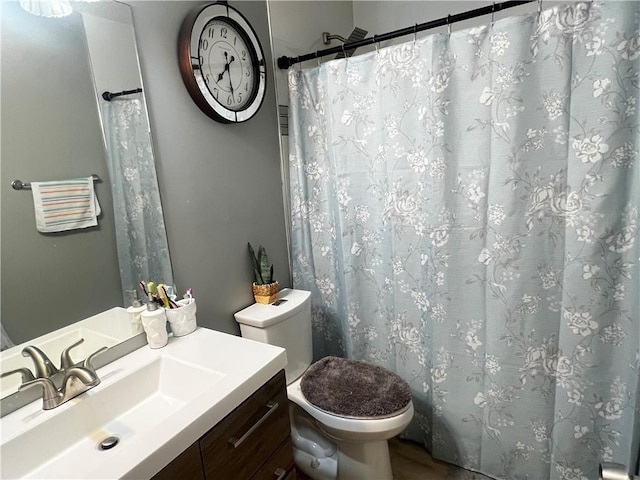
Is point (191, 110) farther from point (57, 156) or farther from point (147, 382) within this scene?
point (147, 382)

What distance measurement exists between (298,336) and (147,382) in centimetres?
69

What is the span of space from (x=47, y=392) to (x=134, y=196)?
0.61 m

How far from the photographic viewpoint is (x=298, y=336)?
1681 mm

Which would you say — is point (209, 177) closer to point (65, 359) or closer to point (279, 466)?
point (65, 359)

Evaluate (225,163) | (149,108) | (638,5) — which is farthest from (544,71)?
(149,108)

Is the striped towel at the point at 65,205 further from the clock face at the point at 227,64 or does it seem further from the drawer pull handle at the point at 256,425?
the drawer pull handle at the point at 256,425

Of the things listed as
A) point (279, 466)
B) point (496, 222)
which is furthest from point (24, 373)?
point (496, 222)

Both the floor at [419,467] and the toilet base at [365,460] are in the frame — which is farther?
the floor at [419,467]

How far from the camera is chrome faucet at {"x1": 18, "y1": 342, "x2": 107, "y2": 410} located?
95 cm

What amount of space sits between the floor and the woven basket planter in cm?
98

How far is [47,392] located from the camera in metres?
0.95

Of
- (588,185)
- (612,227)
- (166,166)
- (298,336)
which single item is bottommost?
(298,336)

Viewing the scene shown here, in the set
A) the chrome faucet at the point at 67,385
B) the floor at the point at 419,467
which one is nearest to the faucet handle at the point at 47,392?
the chrome faucet at the point at 67,385

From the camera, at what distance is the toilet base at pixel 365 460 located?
4.96ft
